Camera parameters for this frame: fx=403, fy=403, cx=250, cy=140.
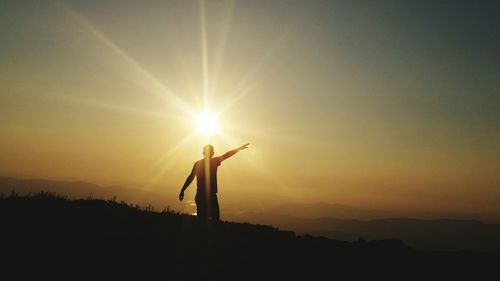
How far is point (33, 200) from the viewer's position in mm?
13086

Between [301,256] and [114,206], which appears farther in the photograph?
[114,206]

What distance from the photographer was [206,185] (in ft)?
41.0

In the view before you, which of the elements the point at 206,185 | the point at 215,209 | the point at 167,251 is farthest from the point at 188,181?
the point at 167,251

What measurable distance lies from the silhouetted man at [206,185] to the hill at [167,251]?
58 centimetres

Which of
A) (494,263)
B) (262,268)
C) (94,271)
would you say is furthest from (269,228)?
(94,271)

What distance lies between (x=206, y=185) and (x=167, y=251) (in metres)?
2.87

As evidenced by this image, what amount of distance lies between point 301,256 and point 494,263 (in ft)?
26.8

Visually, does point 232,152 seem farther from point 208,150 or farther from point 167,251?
point 167,251

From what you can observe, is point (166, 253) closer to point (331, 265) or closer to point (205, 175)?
point (205, 175)

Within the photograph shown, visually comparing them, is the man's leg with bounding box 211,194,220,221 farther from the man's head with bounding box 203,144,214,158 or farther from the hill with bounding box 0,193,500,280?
the man's head with bounding box 203,144,214,158

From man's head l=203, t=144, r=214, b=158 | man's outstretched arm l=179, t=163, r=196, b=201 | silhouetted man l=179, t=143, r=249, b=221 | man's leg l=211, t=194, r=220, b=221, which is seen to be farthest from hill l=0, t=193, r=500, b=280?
man's head l=203, t=144, r=214, b=158

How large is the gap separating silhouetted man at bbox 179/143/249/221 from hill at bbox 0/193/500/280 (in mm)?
580

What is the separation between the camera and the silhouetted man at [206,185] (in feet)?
41.0

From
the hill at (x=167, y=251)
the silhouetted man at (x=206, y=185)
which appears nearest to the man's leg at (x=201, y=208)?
the silhouetted man at (x=206, y=185)
